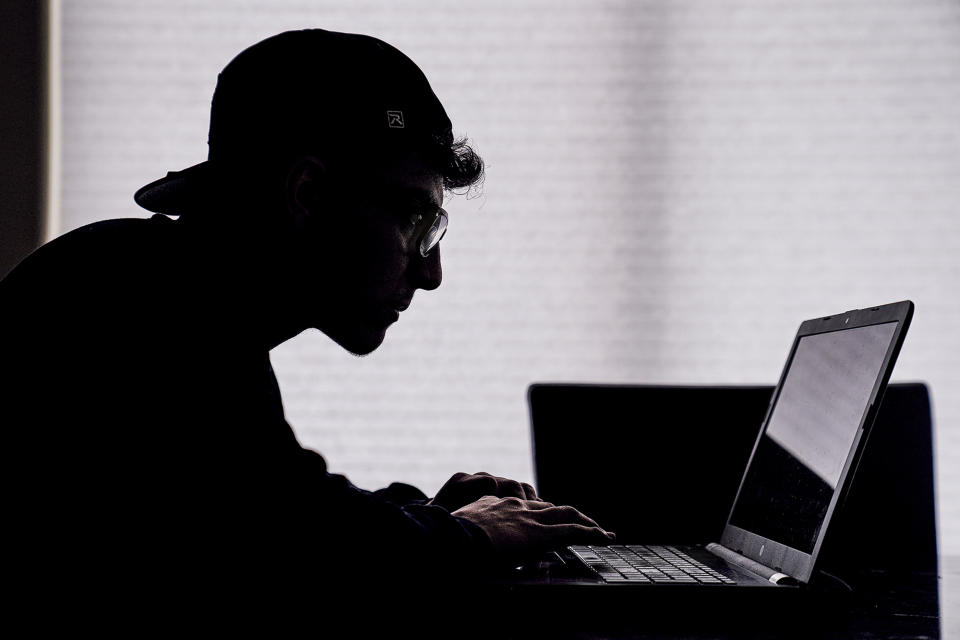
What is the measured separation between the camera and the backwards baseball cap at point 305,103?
1.10 meters

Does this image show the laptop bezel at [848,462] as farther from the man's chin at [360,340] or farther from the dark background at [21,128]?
the dark background at [21,128]

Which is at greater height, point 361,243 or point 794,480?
point 361,243

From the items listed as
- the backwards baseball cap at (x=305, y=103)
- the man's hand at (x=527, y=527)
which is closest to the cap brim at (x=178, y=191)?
the backwards baseball cap at (x=305, y=103)

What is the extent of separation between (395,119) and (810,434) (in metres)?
0.75

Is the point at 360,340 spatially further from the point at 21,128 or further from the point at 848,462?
the point at 21,128

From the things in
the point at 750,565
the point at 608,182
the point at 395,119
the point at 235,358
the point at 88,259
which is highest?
the point at 608,182

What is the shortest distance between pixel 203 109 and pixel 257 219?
1.49m

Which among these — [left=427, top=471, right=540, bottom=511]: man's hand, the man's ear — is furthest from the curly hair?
[left=427, top=471, right=540, bottom=511]: man's hand

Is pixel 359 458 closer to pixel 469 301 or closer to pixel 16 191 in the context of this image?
pixel 469 301

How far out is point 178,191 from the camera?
3.79 ft

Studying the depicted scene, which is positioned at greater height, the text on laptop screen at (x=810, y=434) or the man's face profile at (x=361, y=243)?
the man's face profile at (x=361, y=243)

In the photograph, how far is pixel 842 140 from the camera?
93.8 inches

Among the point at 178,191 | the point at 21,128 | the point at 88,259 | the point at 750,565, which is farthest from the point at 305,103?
the point at 21,128

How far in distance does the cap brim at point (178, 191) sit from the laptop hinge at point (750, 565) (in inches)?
34.5
